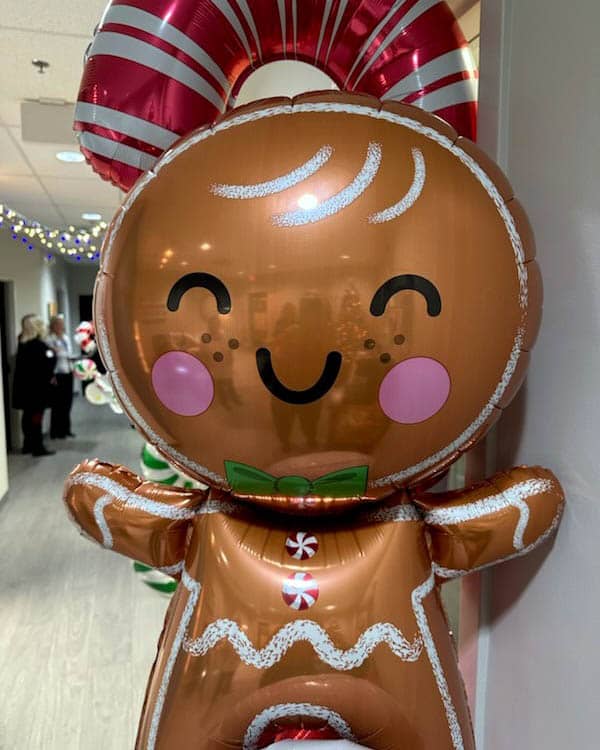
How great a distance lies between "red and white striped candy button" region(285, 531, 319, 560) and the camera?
764 millimetres

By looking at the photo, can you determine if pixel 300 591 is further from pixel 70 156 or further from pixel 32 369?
pixel 32 369

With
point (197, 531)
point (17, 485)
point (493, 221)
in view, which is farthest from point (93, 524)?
point (17, 485)

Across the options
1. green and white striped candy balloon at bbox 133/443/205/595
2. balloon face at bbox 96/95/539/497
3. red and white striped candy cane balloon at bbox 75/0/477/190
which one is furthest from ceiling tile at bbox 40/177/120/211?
balloon face at bbox 96/95/539/497

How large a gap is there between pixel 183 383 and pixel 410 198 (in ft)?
0.96

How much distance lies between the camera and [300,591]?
0.75m

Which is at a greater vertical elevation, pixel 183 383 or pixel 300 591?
pixel 183 383

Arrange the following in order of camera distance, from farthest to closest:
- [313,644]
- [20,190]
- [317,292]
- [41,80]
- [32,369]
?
[32,369], [20,190], [41,80], [313,644], [317,292]

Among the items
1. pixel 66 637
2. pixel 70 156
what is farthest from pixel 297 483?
pixel 70 156

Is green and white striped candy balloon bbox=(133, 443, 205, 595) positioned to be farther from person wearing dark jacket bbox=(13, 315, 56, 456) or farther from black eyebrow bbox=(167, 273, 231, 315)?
person wearing dark jacket bbox=(13, 315, 56, 456)

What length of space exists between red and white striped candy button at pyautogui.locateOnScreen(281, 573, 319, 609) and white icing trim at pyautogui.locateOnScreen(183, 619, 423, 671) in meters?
0.02

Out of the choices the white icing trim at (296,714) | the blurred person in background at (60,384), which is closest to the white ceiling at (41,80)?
the blurred person in background at (60,384)

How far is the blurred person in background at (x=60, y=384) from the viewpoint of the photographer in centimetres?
600

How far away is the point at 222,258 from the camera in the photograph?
0.62m

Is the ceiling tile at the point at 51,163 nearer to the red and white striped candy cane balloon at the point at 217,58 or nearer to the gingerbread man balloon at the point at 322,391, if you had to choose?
the red and white striped candy cane balloon at the point at 217,58
